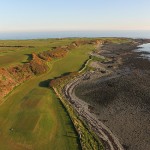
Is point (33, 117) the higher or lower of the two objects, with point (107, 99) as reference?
higher

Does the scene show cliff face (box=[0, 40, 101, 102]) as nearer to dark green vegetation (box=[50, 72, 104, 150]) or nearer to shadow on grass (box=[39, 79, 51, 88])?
shadow on grass (box=[39, 79, 51, 88])

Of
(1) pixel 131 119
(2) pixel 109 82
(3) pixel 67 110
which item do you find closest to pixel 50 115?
(3) pixel 67 110

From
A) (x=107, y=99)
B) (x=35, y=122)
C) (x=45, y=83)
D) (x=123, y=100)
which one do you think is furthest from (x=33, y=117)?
(x=45, y=83)

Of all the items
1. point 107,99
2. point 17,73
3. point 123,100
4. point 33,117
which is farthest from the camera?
point 17,73

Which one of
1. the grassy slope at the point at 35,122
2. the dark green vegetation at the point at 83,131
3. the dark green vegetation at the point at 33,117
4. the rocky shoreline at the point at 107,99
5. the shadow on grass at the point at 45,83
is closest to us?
the dark green vegetation at the point at 83,131

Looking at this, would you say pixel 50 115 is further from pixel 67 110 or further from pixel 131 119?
pixel 131 119

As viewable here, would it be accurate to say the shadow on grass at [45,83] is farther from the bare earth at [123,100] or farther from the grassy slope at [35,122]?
the bare earth at [123,100]

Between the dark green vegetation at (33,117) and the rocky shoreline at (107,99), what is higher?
→ the dark green vegetation at (33,117)

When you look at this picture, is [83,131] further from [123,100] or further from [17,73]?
[17,73]

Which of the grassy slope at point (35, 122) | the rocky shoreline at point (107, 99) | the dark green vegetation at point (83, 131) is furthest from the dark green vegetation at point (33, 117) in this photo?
the rocky shoreline at point (107, 99)
